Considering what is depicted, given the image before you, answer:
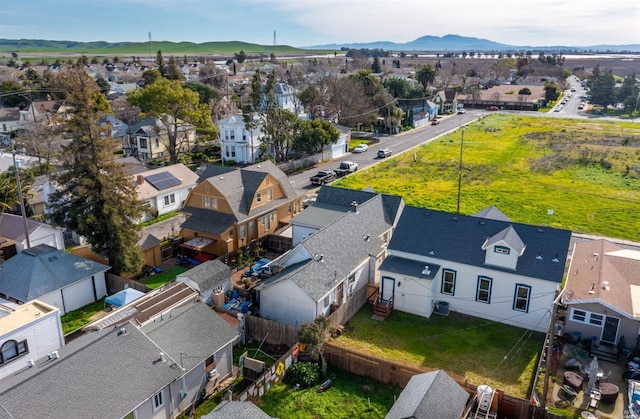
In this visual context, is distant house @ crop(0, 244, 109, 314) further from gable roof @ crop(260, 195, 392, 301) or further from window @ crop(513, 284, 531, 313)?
window @ crop(513, 284, 531, 313)

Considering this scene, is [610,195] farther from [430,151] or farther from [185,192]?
[185,192]

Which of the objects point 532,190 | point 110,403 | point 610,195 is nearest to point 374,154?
point 532,190

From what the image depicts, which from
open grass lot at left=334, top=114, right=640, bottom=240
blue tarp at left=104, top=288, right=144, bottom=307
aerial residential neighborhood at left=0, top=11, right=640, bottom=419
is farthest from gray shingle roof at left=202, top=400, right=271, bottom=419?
open grass lot at left=334, top=114, right=640, bottom=240

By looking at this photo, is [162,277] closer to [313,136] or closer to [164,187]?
[164,187]

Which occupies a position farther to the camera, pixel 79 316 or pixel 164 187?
pixel 164 187

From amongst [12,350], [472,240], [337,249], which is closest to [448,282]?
[472,240]
